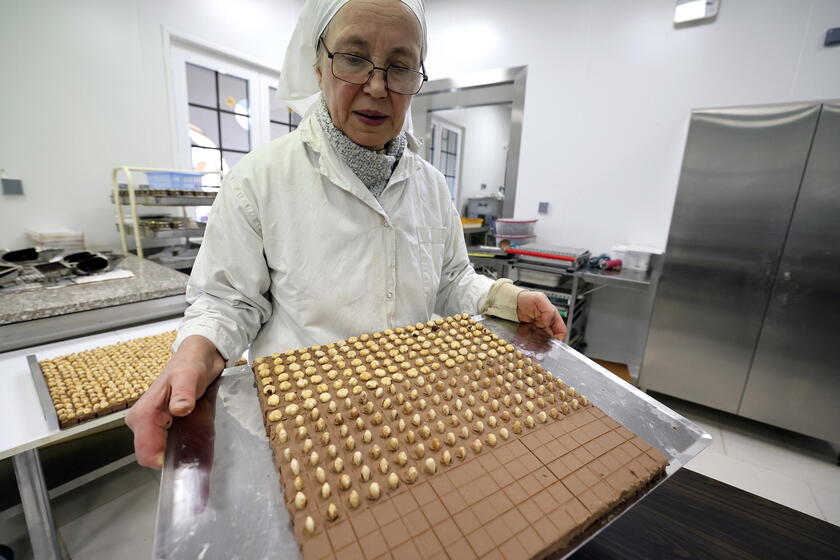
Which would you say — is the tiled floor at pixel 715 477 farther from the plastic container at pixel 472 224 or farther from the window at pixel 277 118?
the window at pixel 277 118

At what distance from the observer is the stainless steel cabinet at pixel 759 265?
2.03 metres

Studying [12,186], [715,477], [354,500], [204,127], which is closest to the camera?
[354,500]

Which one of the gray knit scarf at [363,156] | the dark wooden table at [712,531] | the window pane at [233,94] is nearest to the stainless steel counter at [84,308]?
the gray knit scarf at [363,156]

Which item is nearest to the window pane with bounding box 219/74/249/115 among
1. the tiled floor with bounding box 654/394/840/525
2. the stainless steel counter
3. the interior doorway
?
the interior doorway

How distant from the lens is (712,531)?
74cm

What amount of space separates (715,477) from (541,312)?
193 cm

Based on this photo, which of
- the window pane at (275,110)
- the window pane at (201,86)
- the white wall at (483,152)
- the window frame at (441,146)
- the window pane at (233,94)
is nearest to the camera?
the window pane at (201,86)

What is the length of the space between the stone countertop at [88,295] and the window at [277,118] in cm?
237

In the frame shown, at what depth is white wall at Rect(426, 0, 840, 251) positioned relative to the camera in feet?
7.80

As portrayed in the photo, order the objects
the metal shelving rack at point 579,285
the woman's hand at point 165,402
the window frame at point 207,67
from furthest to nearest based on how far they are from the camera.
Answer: the window frame at point 207,67
the metal shelving rack at point 579,285
the woman's hand at point 165,402

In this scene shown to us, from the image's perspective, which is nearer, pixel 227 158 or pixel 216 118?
pixel 216 118

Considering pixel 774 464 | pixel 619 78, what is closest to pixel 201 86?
pixel 619 78

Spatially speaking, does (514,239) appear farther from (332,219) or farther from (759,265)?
(332,219)

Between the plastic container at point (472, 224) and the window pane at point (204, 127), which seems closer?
the window pane at point (204, 127)
